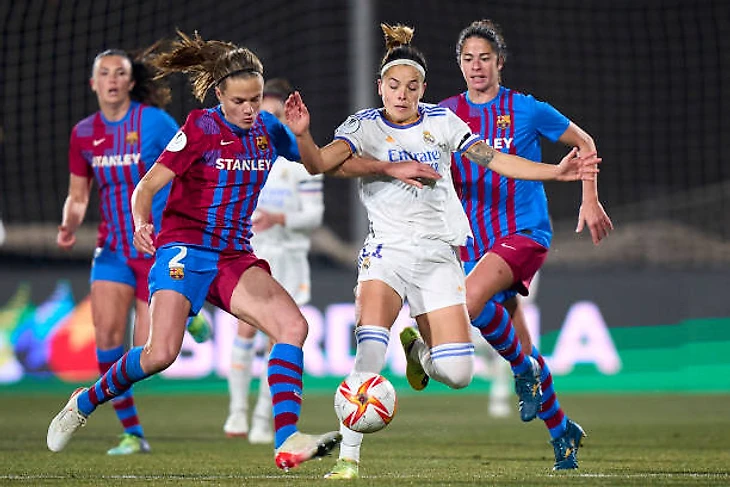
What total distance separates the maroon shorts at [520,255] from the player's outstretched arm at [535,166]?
30.4 inches

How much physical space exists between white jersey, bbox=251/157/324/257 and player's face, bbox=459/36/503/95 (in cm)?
274

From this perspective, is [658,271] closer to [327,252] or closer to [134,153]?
[327,252]

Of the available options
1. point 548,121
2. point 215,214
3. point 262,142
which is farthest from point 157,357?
point 548,121

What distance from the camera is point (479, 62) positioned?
291 inches

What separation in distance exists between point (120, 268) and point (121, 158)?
0.65 metres

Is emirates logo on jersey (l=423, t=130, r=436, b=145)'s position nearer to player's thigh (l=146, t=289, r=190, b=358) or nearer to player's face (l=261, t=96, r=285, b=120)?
player's thigh (l=146, t=289, r=190, b=358)

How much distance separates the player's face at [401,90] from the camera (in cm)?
646

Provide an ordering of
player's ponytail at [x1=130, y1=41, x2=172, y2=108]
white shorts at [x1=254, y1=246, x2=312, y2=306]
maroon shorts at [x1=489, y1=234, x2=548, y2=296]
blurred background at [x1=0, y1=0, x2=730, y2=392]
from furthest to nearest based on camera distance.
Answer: blurred background at [x1=0, y1=0, x2=730, y2=392] → white shorts at [x1=254, y1=246, x2=312, y2=306] → player's ponytail at [x1=130, y1=41, x2=172, y2=108] → maroon shorts at [x1=489, y1=234, x2=548, y2=296]

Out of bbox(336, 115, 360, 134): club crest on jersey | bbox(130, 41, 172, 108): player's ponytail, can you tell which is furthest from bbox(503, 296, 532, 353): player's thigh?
bbox(130, 41, 172, 108): player's ponytail

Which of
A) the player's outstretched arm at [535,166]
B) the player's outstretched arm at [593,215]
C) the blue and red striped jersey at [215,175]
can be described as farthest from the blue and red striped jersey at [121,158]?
the player's outstretched arm at [593,215]

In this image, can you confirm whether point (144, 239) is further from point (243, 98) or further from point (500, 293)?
point (500, 293)

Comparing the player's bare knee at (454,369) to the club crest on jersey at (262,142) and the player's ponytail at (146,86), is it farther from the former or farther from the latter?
the player's ponytail at (146,86)

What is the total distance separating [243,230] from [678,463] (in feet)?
8.16

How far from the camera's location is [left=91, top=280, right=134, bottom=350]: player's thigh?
8.23 meters
